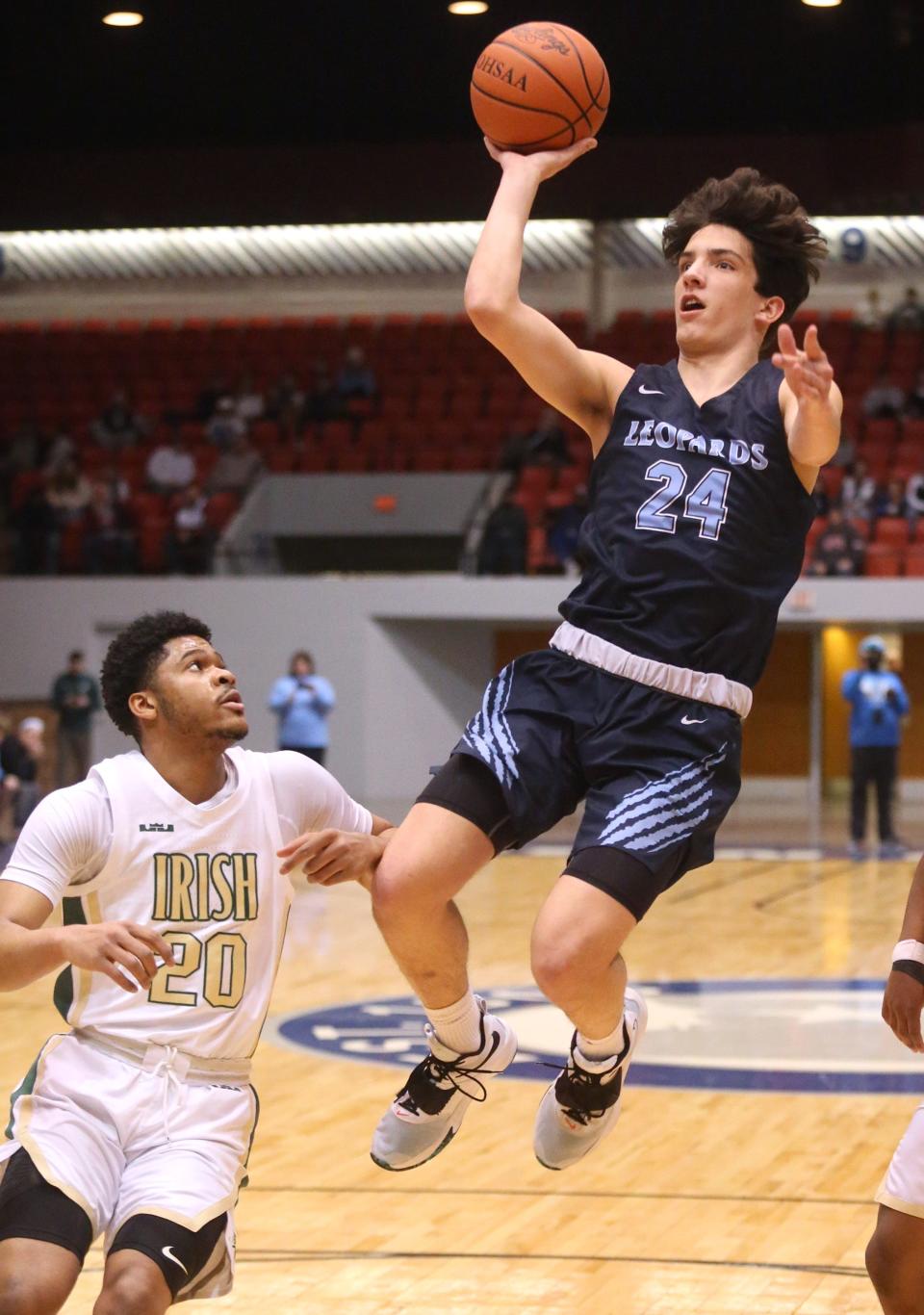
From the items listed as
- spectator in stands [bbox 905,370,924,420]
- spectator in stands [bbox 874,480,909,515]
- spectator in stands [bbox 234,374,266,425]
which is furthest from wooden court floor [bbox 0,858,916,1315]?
spectator in stands [bbox 234,374,266,425]

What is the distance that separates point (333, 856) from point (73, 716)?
14.7 meters

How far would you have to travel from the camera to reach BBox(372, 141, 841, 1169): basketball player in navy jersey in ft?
13.4

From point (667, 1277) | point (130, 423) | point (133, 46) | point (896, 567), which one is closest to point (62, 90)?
point (133, 46)

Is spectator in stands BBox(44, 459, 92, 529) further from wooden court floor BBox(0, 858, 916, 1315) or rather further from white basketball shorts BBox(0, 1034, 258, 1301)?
white basketball shorts BBox(0, 1034, 258, 1301)

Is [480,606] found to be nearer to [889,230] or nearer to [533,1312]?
[889,230]

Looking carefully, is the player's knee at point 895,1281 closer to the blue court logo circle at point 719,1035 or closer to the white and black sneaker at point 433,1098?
the white and black sneaker at point 433,1098

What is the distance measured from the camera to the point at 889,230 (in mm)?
24047

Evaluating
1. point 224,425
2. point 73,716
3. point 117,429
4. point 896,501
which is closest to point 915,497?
point 896,501

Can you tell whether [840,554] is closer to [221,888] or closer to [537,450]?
[537,450]

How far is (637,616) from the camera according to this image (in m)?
4.18

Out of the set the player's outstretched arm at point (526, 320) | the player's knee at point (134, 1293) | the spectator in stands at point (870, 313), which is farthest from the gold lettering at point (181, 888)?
the spectator in stands at point (870, 313)

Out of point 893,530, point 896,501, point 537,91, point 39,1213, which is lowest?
point 39,1213

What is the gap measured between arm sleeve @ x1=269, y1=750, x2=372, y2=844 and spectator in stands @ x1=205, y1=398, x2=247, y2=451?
18533mm

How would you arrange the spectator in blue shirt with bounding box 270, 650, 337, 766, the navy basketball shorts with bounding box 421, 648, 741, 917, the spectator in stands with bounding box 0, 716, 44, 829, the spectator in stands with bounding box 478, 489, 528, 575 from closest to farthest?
the navy basketball shorts with bounding box 421, 648, 741, 917
the spectator in stands with bounding box 0, 716, 44, 829
the spectator in blue shirt with bounding box 270, 650, 337, 766
the spectator in stands with bounding box 478, 489, 528, 575
